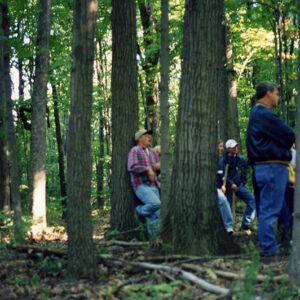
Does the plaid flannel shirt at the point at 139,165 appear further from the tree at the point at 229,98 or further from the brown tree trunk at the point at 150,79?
the brown tree trunk at the point at 150,79

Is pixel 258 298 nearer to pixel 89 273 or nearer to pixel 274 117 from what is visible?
pixel 89 273

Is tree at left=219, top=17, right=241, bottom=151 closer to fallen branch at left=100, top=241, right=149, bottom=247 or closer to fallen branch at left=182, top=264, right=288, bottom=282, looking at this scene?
fallen branch at left=100, top=241, right=149, bottom=247

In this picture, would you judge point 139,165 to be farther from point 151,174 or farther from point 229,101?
point 229,101

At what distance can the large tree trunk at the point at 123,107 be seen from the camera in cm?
689

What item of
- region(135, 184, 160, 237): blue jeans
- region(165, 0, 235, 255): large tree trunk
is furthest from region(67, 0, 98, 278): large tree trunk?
region(135, 184, 160, 237): blue jeans

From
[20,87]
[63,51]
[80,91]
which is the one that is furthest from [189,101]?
[20,87]

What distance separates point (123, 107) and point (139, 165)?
1085 millimetres

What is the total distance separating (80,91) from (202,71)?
1655mm

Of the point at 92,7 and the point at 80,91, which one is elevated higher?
the point at 92,7

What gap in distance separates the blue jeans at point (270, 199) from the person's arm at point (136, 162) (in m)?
2.08

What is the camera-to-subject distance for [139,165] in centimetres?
666

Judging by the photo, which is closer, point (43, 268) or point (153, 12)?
point (43, 268)

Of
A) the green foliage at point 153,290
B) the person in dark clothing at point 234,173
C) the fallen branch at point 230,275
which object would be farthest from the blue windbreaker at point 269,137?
the person in dark clothing at point 234,173

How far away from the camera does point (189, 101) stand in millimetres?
5262
